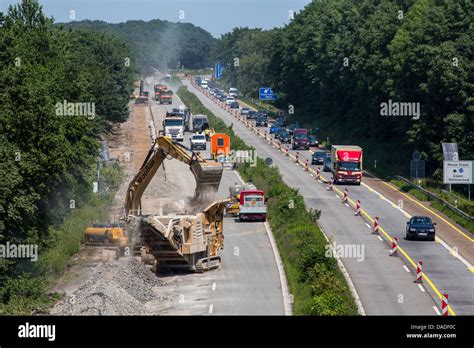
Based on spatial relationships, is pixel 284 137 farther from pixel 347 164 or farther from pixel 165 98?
pixel 165 98

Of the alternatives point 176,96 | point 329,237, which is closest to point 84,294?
point 329,237

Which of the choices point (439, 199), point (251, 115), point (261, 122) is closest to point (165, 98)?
point (251, 115)

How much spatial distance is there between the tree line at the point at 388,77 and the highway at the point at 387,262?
9.86 meters


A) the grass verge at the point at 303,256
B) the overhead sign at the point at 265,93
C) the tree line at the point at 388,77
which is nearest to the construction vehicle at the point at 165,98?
the overhead sign at the point at 265,93

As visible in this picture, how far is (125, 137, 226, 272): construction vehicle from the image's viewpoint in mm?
46000

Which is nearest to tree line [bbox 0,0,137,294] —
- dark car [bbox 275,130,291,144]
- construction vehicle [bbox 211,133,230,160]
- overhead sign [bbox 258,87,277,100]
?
construction vehicle [bbox 211,133,230,160]

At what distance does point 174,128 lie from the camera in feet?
358

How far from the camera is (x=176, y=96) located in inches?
7638

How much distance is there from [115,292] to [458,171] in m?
38.4

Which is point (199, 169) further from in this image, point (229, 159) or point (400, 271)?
point (229, 159)

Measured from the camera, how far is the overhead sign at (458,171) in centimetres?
7194

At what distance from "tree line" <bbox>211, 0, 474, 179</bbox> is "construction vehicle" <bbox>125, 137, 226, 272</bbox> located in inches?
1404

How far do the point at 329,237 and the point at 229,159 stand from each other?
109ft

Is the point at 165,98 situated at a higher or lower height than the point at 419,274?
higher
